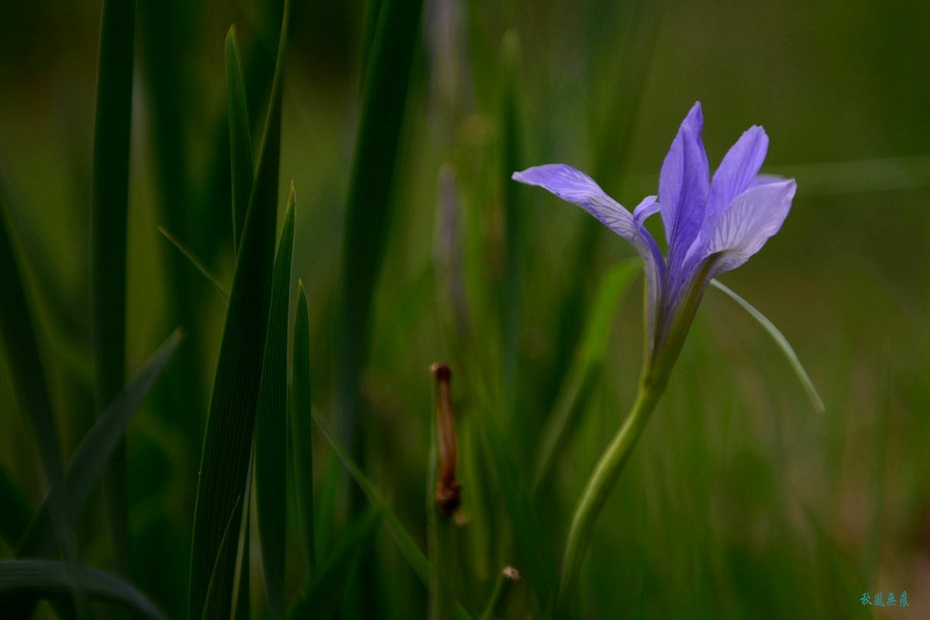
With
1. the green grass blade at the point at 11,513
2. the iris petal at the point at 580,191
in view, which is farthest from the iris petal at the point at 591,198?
the green grass blade at the point at 11,513

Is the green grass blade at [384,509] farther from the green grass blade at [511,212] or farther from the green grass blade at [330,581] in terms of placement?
the green grass blade at [511,212]

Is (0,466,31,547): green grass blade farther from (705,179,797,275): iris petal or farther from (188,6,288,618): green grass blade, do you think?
(705,179,797,275): iris petal

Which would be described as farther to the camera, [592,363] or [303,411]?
[592,363]

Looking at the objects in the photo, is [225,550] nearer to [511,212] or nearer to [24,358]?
[24,358]

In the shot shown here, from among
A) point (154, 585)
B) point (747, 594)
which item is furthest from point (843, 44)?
point (154, 585)

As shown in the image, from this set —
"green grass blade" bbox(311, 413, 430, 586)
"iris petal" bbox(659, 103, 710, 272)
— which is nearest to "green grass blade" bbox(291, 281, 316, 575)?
"green grass blade" bbox(311, 413, 430, 586)

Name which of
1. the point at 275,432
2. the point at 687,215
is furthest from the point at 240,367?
the point at 687,215

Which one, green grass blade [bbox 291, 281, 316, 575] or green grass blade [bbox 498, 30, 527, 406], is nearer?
green grass blade [bbox 291, 281, 316, 575]
